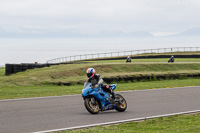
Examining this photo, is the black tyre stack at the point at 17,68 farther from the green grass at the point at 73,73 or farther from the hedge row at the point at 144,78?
the hedge row at the point at 144,78

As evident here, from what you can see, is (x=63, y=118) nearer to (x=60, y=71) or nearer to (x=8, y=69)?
(x=60, y=71)

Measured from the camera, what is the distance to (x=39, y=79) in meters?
22.6

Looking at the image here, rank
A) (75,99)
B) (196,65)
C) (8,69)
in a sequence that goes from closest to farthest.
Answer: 1. (75,99)
2. (8,69)
3. (196,65)

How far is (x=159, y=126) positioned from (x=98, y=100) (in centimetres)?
254

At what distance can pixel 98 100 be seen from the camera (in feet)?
34.4

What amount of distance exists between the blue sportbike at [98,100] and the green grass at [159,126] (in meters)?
1.65

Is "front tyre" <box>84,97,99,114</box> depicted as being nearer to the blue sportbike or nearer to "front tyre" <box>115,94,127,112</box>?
the blue sportbike

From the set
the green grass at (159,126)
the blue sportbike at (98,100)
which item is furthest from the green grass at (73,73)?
the green grass at (159,126)

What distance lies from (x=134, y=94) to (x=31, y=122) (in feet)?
24.4

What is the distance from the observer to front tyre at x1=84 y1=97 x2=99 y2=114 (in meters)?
10.2

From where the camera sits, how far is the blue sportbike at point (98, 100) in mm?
10133

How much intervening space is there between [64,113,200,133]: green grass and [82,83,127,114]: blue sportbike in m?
1.65

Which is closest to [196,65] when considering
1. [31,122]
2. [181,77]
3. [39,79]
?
[181,77]

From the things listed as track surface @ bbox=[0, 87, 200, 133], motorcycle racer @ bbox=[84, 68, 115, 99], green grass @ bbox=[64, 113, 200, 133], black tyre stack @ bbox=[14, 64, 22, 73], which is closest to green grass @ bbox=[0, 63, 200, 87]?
black tyre stack @ bbox=[14, 64, 22, 73]
